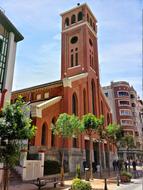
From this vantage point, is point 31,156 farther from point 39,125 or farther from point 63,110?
point 63,110

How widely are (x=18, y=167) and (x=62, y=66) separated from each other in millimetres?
25037

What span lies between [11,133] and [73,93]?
22.3 metres

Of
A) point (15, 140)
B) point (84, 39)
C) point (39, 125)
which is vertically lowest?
point (15, 140)

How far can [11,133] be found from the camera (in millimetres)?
10312

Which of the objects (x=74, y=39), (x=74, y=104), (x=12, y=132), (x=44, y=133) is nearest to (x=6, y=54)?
(x=12, y=132)

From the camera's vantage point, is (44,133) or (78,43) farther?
(78,43)

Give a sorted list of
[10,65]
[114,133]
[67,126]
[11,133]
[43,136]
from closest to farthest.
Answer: [11,133], [67,126], [10,65], [114,133], [43,136]

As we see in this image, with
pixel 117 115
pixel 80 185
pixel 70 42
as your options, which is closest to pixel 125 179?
pixel 80 185

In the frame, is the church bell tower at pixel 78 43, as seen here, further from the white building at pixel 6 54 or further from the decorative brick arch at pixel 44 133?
the white building at pixel 6 54

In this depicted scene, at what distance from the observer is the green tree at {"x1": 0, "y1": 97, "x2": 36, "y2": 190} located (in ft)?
32.9

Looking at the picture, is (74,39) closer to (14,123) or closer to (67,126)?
(67,126)

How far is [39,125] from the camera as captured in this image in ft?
82.4

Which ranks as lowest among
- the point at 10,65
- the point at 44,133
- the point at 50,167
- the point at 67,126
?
the point at 50,167

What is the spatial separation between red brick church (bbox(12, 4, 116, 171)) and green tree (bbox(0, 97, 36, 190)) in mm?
10686
